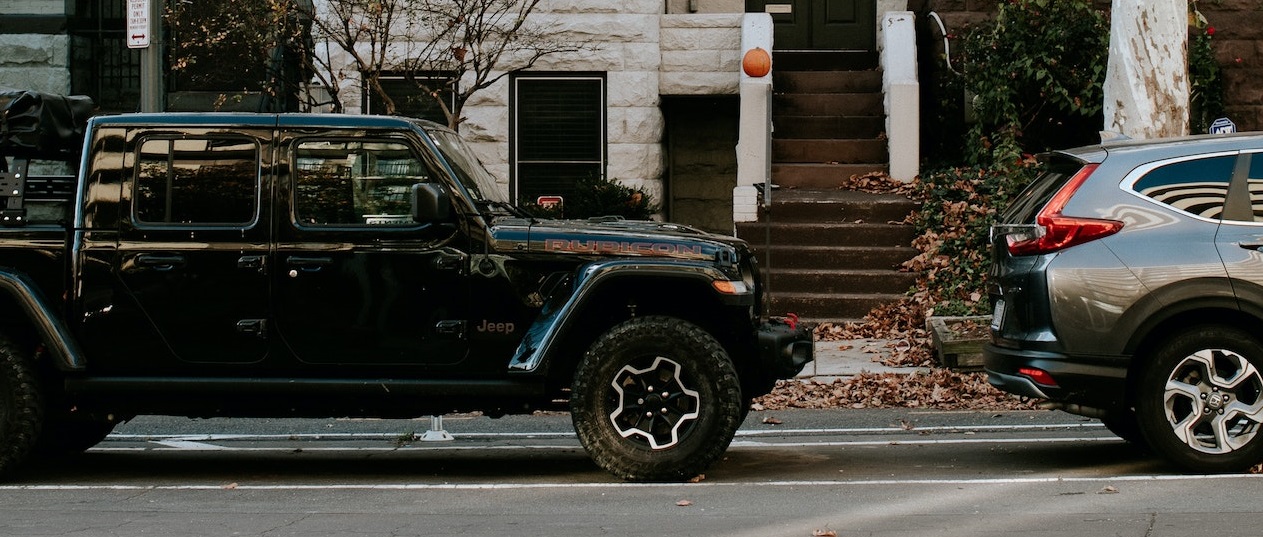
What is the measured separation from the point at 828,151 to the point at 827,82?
4.13 feet

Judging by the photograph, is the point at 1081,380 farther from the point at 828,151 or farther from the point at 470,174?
the point at 828,151

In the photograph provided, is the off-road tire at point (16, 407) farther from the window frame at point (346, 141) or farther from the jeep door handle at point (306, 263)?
the window frame at point (346, 141)

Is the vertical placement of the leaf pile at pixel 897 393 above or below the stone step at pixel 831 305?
below

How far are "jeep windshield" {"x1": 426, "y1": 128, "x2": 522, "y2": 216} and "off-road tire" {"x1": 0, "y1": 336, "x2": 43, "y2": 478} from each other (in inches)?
91.8

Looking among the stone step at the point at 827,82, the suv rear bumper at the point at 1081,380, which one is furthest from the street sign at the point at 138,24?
the stone step at the point at 827,82

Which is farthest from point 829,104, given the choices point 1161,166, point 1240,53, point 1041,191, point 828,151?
point 1161,166

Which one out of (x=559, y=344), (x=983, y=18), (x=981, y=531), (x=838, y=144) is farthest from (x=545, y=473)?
(x=983, y=18)

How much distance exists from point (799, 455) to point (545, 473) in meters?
1.51

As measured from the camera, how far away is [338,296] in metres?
7.73

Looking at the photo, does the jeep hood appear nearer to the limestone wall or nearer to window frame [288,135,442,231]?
window frame [288,135,442,231]

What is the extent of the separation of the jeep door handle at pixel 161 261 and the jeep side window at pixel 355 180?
0.64m

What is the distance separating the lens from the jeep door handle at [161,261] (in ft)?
25.5

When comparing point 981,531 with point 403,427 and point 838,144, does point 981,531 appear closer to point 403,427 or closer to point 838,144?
point 403,427

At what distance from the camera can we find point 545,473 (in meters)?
8.30
